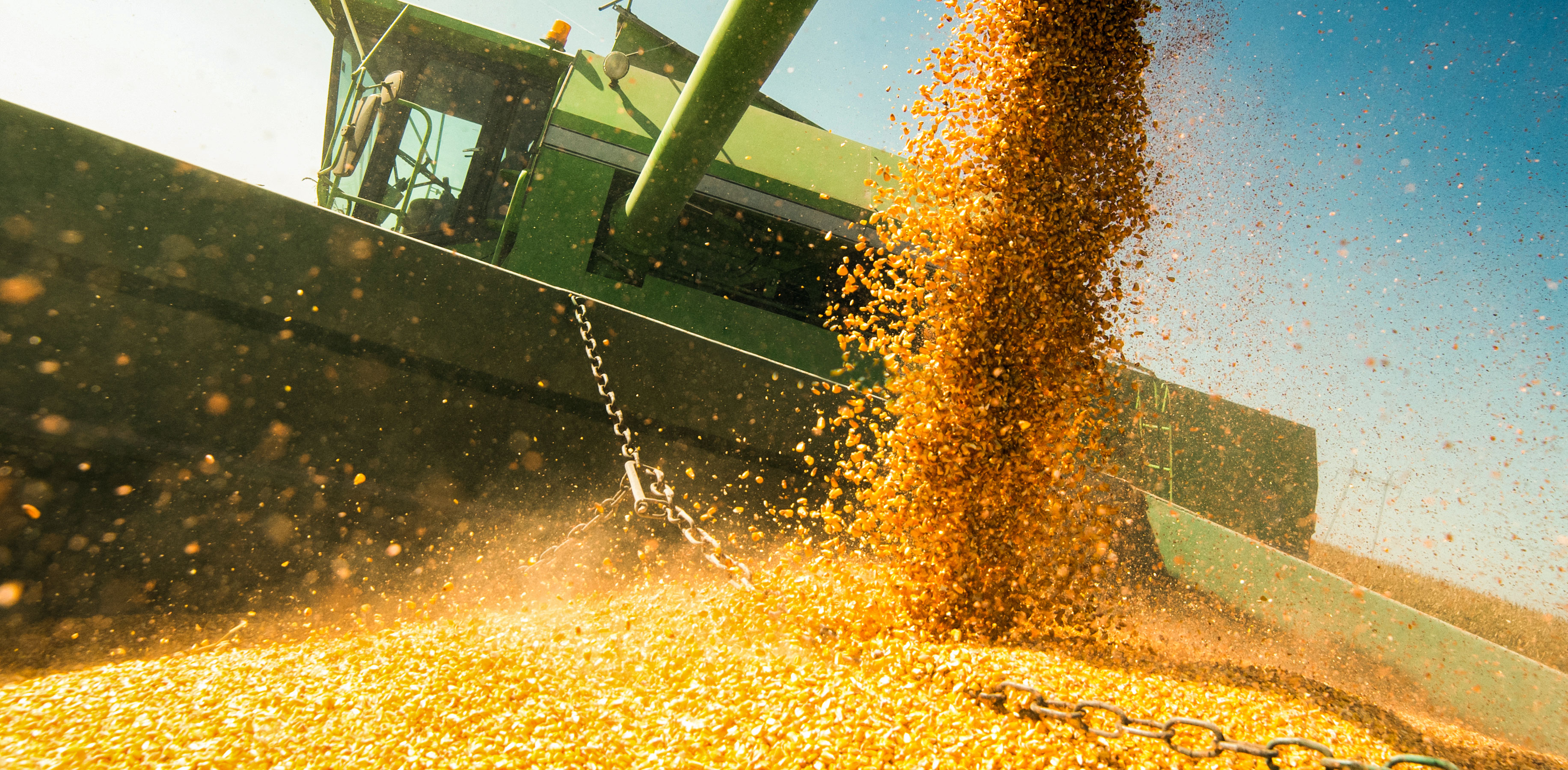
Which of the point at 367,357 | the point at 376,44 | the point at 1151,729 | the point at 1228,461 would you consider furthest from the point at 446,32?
the point at 1228,461

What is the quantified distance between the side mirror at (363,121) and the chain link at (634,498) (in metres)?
1.48

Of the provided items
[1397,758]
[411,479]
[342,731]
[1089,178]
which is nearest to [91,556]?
[411,479]

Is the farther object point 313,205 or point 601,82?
point 601,82

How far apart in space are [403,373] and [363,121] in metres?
1.46

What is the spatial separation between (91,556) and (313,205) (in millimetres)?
1420

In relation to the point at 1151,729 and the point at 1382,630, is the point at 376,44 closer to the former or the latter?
the point at 1151,729

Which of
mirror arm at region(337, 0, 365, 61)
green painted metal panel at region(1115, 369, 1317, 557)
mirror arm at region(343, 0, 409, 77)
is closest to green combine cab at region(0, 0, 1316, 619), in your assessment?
mirror arm at region(343, 0, 409, 77)

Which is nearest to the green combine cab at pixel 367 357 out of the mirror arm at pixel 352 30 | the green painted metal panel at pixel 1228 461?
the mirror arm at pixel 352 30

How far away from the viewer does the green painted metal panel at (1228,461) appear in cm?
662

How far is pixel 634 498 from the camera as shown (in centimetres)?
229

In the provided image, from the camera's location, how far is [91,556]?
2168mm

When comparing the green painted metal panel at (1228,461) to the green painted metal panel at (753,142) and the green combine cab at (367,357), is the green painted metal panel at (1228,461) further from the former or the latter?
the green combine cab at (367,357)

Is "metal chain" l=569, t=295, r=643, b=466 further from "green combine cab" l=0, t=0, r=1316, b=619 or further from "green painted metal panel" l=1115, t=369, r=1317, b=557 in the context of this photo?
"green painted metal panel" l=1115, t=369, r=1317, b=557

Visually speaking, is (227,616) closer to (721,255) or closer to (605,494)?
(605,494)
